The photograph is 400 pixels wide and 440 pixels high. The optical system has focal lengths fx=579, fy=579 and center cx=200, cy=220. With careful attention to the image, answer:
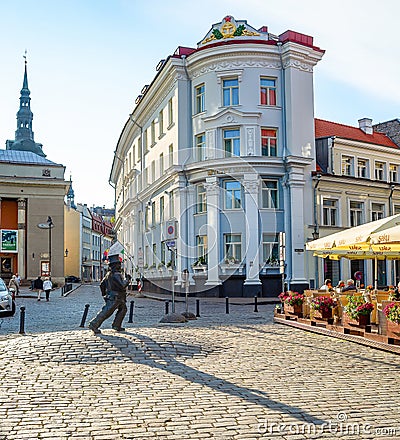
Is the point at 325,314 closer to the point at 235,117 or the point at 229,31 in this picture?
the point at 235,117

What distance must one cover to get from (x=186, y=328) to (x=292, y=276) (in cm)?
1899

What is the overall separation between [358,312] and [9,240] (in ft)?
176

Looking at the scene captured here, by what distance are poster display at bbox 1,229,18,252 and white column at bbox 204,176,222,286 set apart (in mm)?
33624

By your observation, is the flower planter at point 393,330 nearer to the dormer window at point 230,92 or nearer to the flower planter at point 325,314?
the flower planter at point 325,314

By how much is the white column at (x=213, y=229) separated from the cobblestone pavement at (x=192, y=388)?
66.1 feet

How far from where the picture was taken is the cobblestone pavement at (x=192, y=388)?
6105 mm

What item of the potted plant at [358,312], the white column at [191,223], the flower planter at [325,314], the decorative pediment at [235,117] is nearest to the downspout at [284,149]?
the decorative pediment at [235,117]

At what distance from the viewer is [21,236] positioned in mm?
61062

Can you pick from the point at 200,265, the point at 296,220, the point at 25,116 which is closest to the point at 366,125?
the point at 296,220

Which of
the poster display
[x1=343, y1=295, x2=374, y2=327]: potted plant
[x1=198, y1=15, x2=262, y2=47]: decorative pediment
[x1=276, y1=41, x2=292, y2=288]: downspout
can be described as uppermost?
[x1=198, y1=15, x2=262, y2=47]: decorative pediment

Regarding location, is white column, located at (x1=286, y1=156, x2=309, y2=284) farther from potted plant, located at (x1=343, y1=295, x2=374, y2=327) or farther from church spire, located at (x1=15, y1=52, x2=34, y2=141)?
church spire, located at (x1=15, y1=52, x2=34, y2=141)

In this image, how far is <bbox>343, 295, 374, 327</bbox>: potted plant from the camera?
504 inches

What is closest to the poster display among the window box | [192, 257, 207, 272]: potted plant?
[192, 257, 207, 272]: potted plant

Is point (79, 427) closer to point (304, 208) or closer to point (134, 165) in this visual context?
point (304, 208)
